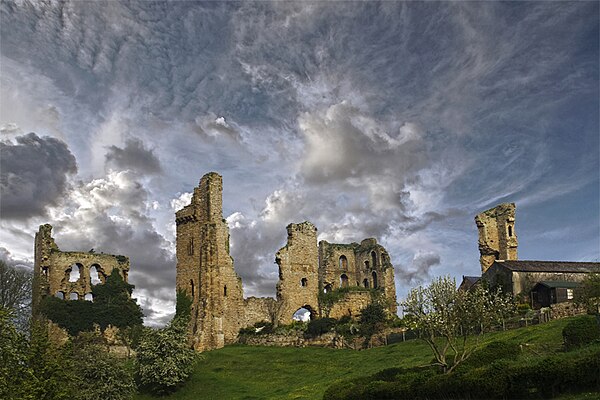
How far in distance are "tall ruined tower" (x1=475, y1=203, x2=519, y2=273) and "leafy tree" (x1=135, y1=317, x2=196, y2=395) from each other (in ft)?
116

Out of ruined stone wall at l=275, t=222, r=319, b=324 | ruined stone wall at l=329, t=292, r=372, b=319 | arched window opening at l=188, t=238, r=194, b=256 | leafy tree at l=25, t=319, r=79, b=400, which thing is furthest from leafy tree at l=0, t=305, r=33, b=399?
ruined stone wall at l=329, t=292, r=372, b=319

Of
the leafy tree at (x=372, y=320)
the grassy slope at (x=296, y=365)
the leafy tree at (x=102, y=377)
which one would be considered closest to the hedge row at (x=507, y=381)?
the grassy slope at (x=296, y=365)

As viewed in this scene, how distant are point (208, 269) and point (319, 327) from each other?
1184cm

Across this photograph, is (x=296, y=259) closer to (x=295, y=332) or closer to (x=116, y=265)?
(x=295, y=332)

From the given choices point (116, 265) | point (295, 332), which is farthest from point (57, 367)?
point (116, 265)

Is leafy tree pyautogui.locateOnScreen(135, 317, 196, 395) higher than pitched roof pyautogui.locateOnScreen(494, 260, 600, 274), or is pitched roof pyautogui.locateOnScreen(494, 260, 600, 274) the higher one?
pitched roof pyautogui.locateOnScreen(494, 260, 600, 274)

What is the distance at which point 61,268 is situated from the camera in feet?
234

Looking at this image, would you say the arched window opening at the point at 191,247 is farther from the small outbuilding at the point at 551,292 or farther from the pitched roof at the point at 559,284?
the pitched roof at the point at 559,284

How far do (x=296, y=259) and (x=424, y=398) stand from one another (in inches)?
1681

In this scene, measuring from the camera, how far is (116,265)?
74000 millimetres

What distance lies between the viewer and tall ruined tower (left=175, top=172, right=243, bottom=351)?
59.6 m

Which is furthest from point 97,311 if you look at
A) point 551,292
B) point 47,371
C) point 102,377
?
point 551,292

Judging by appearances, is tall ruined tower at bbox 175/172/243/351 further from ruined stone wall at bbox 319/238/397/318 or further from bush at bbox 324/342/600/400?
bush at bbox 324/342/600/400

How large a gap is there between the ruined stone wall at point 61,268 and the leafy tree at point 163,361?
2586 cm
